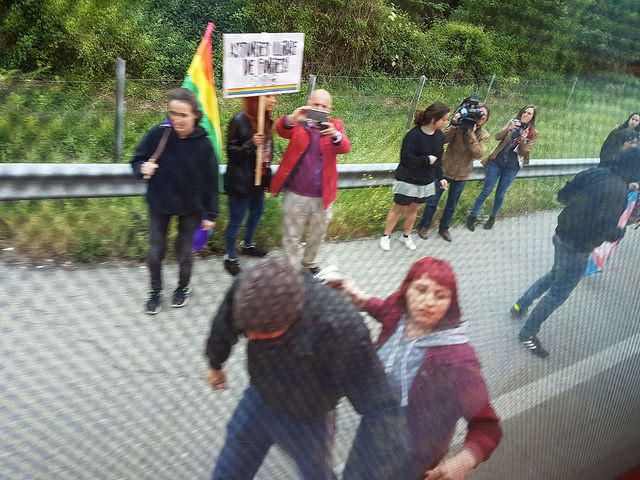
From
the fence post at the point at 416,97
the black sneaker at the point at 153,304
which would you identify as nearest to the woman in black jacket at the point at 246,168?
A: the black sneaker at the point at 153,304

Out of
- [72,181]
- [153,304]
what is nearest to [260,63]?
[72,181]

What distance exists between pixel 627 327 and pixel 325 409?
88cm

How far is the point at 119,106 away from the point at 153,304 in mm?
1431

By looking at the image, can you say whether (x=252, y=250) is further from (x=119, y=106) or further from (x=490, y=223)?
(x=119, y=106)

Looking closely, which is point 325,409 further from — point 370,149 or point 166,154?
point 370,149

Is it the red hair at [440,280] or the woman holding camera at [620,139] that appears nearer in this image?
the red hair at [440,280]

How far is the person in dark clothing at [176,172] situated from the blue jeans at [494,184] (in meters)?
0.82

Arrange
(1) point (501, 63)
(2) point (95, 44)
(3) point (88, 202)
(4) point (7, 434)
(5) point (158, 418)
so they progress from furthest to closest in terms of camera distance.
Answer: (2) point (95, 44)
(3) point (88, 202)
(1) point (501, 63)
(5) point (158, 418)
(4) point (7, 434)

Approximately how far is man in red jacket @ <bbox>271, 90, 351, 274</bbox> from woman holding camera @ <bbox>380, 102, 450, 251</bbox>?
243 millimetres

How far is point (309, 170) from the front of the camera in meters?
2.03

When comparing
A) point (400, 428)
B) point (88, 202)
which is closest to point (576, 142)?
point (400, 428)

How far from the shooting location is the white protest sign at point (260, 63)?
1.83 m

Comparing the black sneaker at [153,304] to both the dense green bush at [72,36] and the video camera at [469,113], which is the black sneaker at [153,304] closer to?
the video camera at [469,113]

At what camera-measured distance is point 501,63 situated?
1.61m
